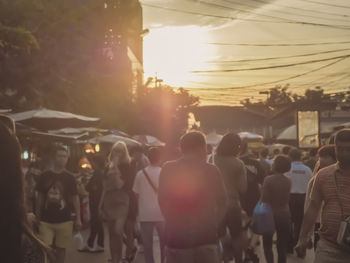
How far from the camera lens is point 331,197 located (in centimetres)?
538

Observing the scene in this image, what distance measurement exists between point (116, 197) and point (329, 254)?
5058mm

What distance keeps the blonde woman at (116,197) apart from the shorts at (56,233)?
1406 mm

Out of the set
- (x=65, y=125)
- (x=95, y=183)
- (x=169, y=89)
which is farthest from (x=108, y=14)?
(x=169, y=89)

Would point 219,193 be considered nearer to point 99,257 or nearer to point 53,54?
point 99,257

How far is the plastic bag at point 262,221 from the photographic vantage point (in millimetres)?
9070

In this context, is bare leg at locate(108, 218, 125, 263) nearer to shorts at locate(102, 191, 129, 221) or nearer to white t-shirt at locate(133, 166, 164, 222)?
shorts at locate(102, 191, 129, 221)

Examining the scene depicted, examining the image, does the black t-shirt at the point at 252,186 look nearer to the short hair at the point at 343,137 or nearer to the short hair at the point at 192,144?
the short hair at the point at 192,144

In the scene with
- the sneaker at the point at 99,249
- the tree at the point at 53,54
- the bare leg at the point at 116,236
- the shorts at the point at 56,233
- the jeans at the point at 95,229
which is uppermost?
the tree at the point at 53,54

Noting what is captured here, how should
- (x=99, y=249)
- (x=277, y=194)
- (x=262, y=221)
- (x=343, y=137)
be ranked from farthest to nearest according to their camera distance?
(x=99, y=249), (x=277, y=194), (x=262, y=221), (x=343, y=137)

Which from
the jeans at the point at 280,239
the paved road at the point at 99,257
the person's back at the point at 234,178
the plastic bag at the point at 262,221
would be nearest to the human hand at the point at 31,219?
the person's back at the point at 234,178

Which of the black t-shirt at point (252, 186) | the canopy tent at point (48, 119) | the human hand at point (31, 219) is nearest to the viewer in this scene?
the human hand at point (31, 219)

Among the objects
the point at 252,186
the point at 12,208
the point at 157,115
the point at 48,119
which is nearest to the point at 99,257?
the point at 48,119

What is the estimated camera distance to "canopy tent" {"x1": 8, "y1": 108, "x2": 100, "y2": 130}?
14.1 metres

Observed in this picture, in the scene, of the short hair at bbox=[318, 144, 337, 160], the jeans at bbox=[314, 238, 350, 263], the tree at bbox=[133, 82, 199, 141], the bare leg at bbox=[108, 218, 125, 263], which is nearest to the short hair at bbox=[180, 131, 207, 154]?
the jeans at bbox=[314, 238, 350, 263]
